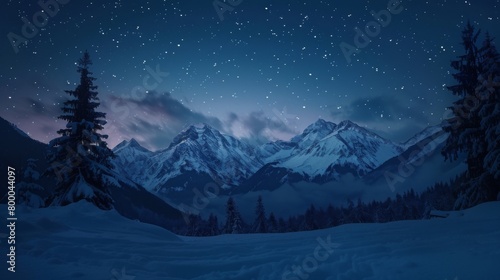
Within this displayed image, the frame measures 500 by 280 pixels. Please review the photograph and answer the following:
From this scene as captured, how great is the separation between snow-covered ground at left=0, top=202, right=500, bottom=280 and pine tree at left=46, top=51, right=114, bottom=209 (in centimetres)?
950

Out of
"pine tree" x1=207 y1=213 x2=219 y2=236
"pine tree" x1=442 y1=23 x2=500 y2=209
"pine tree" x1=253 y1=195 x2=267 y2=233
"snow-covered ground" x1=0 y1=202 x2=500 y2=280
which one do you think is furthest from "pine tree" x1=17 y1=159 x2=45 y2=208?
"pine tree" x1=207 y1=213 x2=219 y2=236

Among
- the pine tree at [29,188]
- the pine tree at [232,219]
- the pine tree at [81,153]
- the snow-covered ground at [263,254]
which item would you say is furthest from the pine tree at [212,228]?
the snow-covered ground at [263,254]

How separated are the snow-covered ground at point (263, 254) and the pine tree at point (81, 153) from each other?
9500mm

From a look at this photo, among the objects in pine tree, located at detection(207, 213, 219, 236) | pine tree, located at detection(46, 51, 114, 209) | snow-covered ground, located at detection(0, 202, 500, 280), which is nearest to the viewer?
snow-covered ground, located at detection(0, 202, 500, 280)

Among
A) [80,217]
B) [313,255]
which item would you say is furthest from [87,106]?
[313,255]

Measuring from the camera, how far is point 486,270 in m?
5.62

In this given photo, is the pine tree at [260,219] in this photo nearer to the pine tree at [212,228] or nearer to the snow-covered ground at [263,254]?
Answer: the pine tree at [212,228]

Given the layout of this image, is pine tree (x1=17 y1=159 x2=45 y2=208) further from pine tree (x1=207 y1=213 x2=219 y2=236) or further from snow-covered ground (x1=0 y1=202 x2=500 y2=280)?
pine tree (x1=207 y1=213 x2=219 y2=236)

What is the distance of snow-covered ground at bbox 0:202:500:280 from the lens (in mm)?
6031

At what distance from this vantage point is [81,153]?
61.2ft

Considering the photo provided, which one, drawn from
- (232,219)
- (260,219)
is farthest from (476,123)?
(260,219)

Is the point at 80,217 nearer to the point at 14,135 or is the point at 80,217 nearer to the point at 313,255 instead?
the point at 313,255

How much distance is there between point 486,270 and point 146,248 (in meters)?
7.19

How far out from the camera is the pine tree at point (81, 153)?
1881 centimetres
